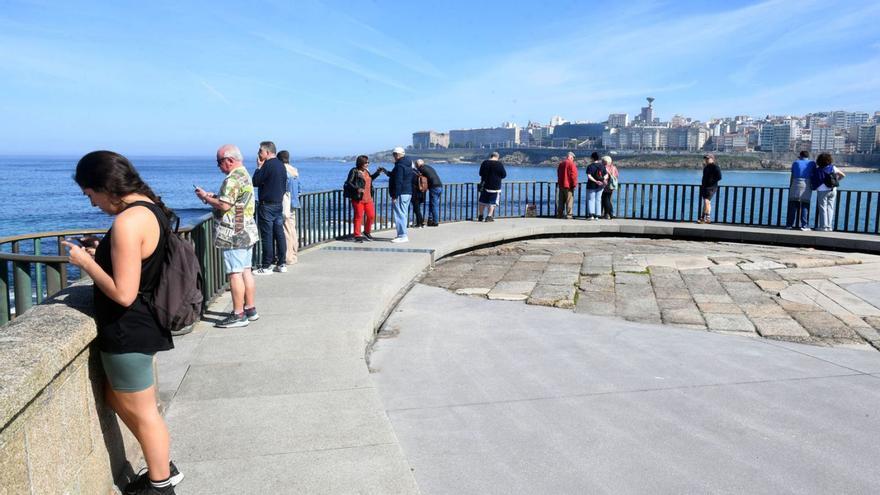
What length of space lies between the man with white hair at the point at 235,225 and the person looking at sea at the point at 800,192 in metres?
11.3

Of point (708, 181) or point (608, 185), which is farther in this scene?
point (608, 185)

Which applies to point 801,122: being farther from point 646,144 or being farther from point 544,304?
point 544,304

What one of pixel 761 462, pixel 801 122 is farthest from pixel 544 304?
pixel 801 122

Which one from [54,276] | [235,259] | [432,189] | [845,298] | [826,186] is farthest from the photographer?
[432,189]

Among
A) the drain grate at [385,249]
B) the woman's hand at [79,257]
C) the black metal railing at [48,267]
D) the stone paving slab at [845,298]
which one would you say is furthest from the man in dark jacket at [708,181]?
the woman's hand at [79,257]

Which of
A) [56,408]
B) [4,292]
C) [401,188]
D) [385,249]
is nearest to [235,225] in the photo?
[4,292]

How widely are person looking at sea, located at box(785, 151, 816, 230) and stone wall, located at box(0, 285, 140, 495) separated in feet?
44.0

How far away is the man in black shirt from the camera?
7.61 m

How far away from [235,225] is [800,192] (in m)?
11.7

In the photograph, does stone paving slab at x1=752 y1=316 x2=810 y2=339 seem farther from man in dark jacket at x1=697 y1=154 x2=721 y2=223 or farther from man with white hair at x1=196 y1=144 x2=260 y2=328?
man in dark jacket at x1=697 y1=154 x2=721 y2=223

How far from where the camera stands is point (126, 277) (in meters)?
2.44

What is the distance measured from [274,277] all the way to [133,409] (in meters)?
5.48

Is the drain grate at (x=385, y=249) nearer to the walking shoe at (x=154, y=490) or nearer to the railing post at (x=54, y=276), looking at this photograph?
the railing post at (x=54, y=276)

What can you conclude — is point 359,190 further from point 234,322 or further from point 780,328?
point 780,328
